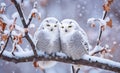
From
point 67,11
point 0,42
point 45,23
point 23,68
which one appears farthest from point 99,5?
point 0,42

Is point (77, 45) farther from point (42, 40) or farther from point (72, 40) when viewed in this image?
point (42, 40)

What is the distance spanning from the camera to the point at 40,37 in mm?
3934

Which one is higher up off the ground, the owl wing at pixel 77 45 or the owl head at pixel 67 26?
the owl head at pixel 67 26

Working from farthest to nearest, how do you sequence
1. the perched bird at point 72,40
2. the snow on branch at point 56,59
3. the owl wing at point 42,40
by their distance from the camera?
the owl wing at point 42,40 → the perched bird at point 72,40 → the snow on branch at point 56,59

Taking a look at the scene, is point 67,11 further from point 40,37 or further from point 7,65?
point 40,37

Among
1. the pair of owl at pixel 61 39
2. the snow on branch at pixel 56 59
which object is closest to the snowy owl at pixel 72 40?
the pair of owl at pixel 61 39

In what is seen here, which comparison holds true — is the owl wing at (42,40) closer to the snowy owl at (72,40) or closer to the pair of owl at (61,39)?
the pair of owl at (61,39)

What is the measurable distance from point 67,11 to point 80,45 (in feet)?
19.7

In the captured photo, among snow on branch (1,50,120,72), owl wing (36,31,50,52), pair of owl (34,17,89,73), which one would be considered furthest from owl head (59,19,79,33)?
snow on branch (1,50,120,72)

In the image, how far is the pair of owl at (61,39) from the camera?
12.4 ft

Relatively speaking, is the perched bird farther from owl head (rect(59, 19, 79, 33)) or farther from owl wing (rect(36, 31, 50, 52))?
owl wing (rect(36, 31, 50, 52))

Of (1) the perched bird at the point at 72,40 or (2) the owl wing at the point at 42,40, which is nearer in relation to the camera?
(1) the perched bird at the point at 72,40

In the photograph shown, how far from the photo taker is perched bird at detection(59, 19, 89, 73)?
3750 millimetres

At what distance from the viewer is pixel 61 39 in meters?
3.90
